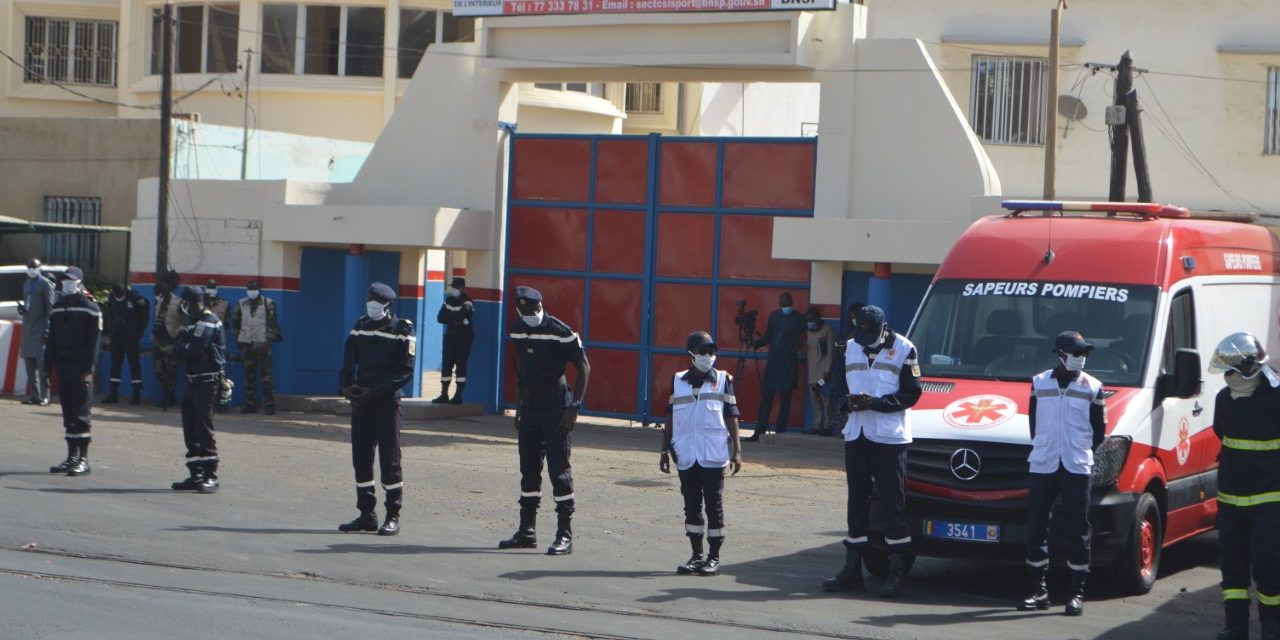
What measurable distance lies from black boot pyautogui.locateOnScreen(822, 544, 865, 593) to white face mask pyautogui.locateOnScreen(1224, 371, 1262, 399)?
2649 millimetres

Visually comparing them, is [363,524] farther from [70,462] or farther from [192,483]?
[70,462]

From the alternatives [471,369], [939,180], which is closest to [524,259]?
[471,369]

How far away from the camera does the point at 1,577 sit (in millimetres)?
9680

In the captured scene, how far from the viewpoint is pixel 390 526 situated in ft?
39.6

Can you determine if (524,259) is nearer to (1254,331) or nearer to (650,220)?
(650,220)

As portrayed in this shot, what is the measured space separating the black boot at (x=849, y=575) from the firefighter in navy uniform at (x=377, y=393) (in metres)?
3.54

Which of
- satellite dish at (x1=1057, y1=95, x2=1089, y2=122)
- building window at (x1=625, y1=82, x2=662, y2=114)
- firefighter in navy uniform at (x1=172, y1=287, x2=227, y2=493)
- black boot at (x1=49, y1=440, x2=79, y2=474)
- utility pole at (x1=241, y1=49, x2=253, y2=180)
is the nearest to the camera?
firefighter in navy uniform at (x1=172, y1=287, x2=227, y2=493)

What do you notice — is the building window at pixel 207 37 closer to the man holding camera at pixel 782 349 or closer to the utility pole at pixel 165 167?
the utility pole at pixel 165 167

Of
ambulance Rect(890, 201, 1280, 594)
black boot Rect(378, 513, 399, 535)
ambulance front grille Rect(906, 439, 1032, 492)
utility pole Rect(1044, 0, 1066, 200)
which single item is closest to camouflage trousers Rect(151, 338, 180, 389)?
black boot Rect(378, 513, 399, 535)

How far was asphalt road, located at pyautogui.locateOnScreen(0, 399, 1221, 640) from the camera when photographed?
8.99 m

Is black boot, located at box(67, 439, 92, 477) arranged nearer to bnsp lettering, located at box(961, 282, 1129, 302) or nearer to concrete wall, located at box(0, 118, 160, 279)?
bnsp lettering, located at box(961, 282, 1129, 302)

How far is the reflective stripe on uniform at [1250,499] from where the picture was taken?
877 cm

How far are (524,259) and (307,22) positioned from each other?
15554 millimetres

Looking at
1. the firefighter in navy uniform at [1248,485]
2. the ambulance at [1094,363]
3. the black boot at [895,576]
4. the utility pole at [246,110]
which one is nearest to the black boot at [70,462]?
the ambulance at [1094,363]
